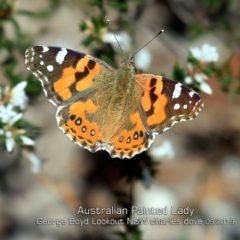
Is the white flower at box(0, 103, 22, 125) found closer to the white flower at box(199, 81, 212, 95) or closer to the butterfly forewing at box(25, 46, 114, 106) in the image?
the butterfly forewing at box(25, 46, 114, 106)

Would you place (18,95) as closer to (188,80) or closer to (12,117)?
(12,117)

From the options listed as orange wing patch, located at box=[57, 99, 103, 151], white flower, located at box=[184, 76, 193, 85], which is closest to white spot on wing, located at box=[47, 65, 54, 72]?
orange wing patch, located at box=[57, 99, 103, 151]

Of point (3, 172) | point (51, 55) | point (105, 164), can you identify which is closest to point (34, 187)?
point (3, 172)

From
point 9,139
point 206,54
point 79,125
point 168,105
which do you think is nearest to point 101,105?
point 79,125

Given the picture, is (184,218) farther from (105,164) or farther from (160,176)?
(105,164)

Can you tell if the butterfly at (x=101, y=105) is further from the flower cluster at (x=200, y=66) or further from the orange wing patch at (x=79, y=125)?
the flower cluster at (x=200, y=66)
